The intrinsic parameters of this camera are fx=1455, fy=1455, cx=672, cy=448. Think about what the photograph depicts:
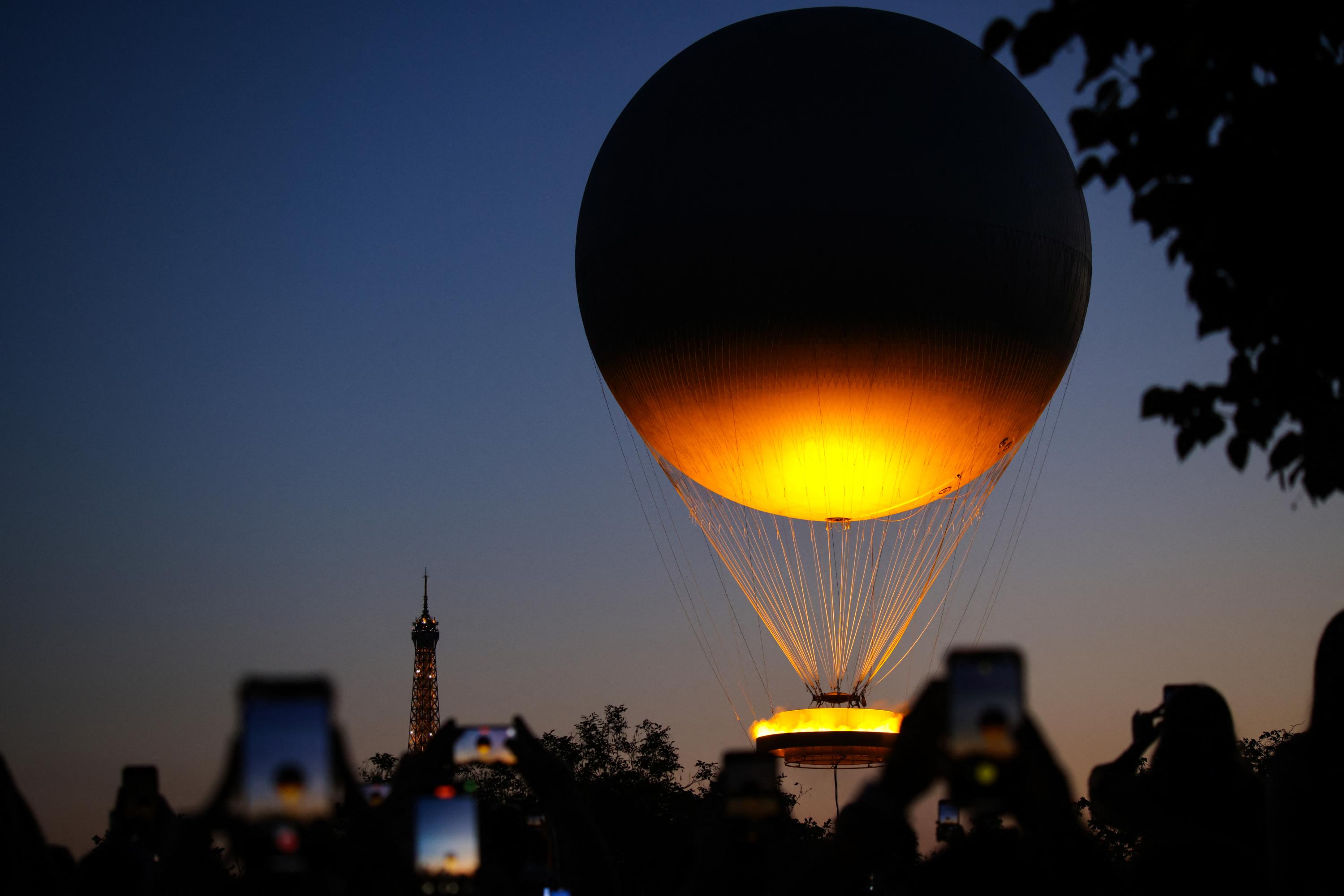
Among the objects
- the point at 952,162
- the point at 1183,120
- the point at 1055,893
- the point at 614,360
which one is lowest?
the point at 1055,893

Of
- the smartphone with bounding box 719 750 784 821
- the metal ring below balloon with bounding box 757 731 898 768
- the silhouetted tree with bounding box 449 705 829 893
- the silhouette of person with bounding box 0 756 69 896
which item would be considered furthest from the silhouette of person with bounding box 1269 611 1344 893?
the silhouetted tree with bounding box 449 705 829 893

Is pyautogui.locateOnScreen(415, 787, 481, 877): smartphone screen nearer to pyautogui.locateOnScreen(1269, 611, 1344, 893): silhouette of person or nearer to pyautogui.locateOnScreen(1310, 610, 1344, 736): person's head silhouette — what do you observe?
pyautogui.locateOnScreen(1269, 611, 1344, 893): silhouette of person

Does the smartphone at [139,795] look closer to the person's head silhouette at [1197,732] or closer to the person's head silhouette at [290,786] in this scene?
the person's head silhouette at [290,786]

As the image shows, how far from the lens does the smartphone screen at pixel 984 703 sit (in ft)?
10.5

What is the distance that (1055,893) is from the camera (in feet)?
12.3

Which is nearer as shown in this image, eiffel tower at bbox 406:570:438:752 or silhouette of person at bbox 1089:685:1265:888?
silhouette of person at bbox 1089:685:1265:888

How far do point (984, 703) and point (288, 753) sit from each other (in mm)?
1638

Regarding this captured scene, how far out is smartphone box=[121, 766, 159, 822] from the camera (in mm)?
6117

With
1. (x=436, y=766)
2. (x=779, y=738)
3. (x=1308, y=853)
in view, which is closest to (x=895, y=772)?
(x=1308, y=853)

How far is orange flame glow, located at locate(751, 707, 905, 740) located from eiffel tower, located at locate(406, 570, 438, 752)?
2420 inches

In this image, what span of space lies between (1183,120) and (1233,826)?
8.71 feet

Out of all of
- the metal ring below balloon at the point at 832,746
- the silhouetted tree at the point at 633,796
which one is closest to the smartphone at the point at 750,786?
the metal ring below balloon at the point at 832,746

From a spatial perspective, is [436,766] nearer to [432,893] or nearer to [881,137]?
[432,893]

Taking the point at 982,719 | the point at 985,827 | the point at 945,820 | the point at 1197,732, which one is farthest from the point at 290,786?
the point at 945,820
